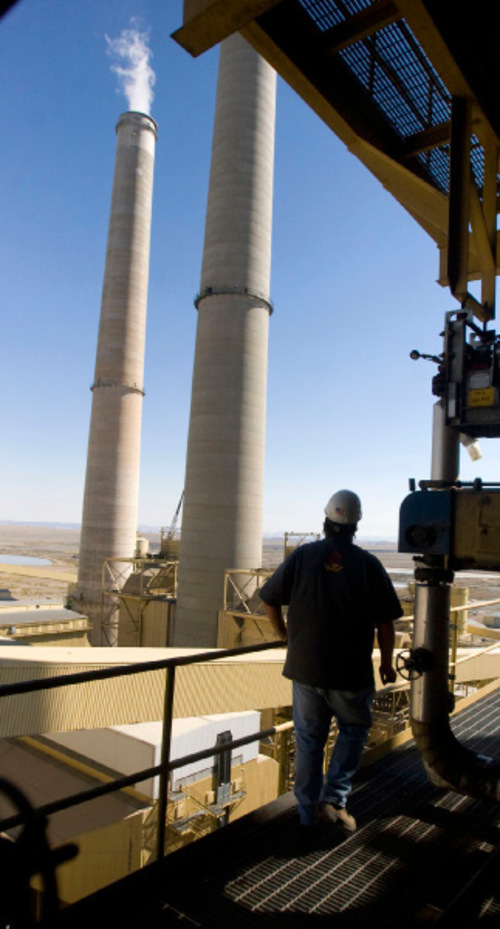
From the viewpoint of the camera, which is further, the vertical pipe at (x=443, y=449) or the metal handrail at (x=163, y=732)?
the vertical pipe at (x=443, y=449)

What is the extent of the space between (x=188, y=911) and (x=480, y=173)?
6509 mm

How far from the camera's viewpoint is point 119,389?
27.4 metres

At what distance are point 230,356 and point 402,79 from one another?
42.4ft

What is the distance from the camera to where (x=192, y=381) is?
703 inches

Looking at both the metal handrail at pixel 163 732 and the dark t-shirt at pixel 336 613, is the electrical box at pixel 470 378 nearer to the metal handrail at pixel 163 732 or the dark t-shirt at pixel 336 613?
the dark t-shirt at pixel 336 613

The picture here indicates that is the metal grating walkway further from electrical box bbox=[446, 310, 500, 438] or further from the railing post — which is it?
electrical box bbox=[446, 310, 500, 438]

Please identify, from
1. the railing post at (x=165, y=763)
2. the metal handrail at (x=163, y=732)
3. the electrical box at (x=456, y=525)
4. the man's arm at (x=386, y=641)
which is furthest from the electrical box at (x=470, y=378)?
the railing post at (x=165, y=763)

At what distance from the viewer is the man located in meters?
2.90

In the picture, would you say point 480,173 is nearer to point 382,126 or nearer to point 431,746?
point 382,126

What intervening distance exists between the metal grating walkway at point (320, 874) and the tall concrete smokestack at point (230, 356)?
1342 centimetres

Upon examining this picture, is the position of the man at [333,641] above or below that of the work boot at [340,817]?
above

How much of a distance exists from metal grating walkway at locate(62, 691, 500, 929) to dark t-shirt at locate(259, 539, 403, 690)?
88 cm

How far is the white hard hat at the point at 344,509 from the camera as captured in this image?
3.09 meters

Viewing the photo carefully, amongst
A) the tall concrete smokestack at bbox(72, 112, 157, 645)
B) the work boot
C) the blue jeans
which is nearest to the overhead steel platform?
the blue jeans
